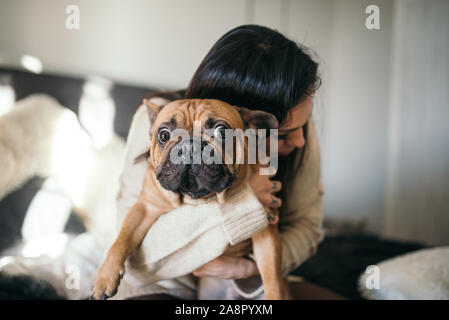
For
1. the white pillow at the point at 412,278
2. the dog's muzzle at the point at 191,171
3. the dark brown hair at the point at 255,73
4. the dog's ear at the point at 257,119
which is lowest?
the white pillow at the point at 412,278

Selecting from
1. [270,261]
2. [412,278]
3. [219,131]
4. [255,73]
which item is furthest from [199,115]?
[412,278]

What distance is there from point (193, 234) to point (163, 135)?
0.23 metres

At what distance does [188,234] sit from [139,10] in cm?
51

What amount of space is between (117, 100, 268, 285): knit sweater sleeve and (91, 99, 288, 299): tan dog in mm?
25

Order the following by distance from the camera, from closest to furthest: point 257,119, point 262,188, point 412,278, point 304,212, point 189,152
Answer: point 189,152 → point 257,119 → point 262,188 → point 304,212 → point 412,278

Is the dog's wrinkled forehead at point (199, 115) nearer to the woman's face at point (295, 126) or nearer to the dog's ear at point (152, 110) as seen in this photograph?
the dog's ear at point (152, 110)

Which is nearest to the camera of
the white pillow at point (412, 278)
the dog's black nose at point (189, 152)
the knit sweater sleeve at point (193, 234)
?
the dog's black nose at point (189, 152)

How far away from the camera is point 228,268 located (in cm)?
88

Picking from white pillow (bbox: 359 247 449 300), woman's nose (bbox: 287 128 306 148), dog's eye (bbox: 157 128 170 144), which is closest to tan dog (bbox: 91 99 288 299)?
dog's eye (bbox: 157 128 170 144)

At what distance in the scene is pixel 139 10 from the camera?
811 mm

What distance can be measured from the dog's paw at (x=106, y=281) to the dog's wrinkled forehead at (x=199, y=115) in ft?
0.96

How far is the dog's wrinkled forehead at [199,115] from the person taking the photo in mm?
696

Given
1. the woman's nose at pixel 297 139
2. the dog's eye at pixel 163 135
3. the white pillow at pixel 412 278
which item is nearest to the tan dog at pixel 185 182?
the dog's eye at pixel 163 135

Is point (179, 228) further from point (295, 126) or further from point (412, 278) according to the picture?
point (412, 278)
